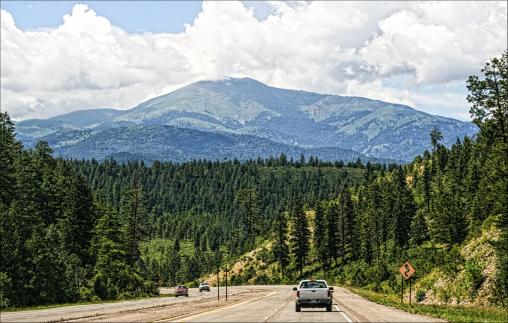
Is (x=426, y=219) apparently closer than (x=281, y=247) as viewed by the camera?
Yes

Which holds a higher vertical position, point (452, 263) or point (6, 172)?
point (6, 172)

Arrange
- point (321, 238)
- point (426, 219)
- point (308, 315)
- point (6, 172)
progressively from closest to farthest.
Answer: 1. point (308, 315)
2. point (6, 172)
3. point (426, 219)
4. point (321, 238)

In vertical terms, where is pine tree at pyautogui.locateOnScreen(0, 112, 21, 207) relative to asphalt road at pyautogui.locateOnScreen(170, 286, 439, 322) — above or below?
above

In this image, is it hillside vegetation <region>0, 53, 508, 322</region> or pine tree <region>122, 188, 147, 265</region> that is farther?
pine tree <region>122, 188, 147, 265</region>

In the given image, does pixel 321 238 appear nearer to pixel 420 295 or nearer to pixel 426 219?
pixel 426 219

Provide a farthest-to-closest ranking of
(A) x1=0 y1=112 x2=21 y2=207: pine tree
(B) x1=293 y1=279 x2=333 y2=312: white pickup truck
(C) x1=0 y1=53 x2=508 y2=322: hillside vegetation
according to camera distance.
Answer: (A) x1=0 y1=112 x2=21 y2=207: pine tree < (C) x1=0 y1=53 x2=508 y2=322: hillside vegetation < (B) x1=293 y1=279 x2=333 y2=312: white pickup truck

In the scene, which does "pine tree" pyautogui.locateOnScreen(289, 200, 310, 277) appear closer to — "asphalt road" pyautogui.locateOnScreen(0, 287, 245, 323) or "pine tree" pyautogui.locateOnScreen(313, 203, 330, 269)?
"pine tree" pyautogui.locateOnScreen(313, 203, 330, 269)

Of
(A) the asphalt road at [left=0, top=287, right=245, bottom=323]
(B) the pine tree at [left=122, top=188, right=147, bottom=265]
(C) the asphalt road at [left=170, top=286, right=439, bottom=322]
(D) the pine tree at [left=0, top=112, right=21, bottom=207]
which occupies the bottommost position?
(A) the asphalt road at [left=0, top=287, right=245, bottom=323]

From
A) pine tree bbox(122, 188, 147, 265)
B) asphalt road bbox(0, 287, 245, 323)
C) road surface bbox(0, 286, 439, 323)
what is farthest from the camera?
pine tree bbox(122, 188, 147, 265)

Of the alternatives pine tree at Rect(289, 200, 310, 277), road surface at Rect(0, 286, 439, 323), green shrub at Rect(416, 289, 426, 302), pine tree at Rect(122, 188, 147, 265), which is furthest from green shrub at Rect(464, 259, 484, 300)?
pine tree at Rect(289, 200, 310, 277)

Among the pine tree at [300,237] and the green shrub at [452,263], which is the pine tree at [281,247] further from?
the green shrub at [452,263]

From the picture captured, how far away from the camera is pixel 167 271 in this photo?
192500 mm

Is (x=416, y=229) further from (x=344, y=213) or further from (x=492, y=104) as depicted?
(x=492, y=104)

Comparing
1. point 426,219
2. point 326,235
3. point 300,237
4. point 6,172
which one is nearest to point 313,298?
point 6,172
